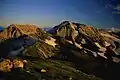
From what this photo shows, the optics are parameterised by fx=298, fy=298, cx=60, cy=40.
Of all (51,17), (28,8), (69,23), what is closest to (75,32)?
(69,23)

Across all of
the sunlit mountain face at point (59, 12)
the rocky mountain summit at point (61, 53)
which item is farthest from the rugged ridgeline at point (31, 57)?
the sunlit mountain face at point (59, 12)

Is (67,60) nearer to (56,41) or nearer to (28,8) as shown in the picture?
(56,41)

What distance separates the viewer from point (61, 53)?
3.02 meters

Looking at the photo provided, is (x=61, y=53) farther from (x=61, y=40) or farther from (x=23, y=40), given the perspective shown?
(x=23, y=40)

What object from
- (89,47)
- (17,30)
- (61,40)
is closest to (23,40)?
(17,30)

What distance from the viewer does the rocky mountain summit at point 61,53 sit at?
9.68 feet

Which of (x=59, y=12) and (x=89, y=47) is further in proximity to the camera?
(x=59, y=12)

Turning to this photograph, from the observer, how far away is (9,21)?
321 cm

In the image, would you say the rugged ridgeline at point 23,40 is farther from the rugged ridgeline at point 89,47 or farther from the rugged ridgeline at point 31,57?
the rugged ridgeline at point 89,47

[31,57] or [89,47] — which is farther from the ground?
[89,47]

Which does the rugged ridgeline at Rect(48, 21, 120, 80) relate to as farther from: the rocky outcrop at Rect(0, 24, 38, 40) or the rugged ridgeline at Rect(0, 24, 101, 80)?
the rocky outcrop at Rect(0, 24, 38, 40)

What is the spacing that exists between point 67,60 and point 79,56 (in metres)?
0.13

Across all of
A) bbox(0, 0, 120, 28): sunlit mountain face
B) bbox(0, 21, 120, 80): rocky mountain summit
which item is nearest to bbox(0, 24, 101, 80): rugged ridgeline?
bbox(0, 21, 120, 80): rocky mountain summit

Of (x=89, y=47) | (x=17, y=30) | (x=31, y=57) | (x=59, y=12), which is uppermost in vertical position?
(x=59, y=12)
